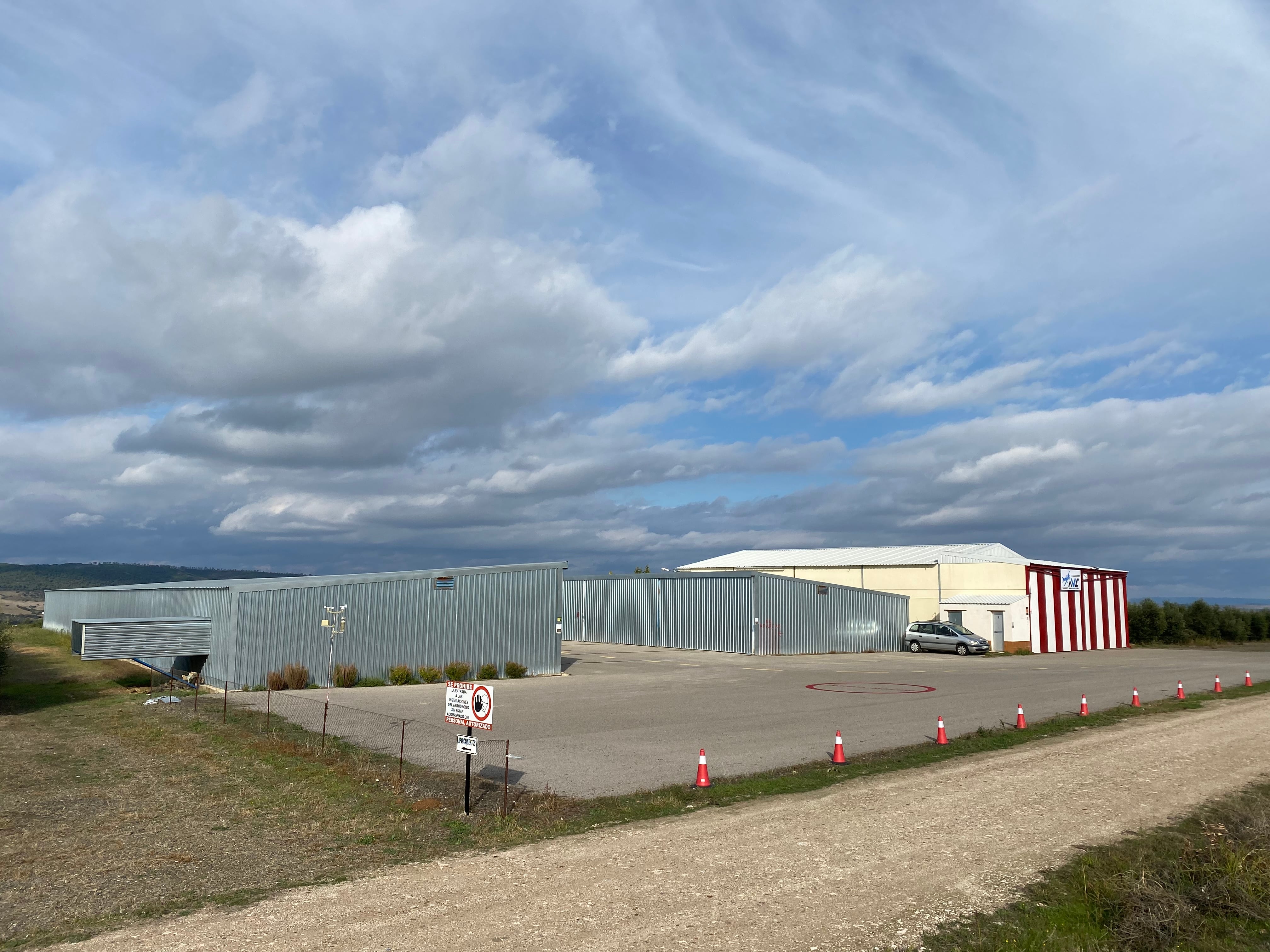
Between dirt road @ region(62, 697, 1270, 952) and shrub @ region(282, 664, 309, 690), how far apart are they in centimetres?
1713

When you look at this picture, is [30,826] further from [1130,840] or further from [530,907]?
[1130,840]

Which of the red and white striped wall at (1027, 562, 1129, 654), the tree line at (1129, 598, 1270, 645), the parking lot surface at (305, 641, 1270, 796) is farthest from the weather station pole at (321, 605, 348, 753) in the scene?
the tree line at (1129, 598, 1270, 645)

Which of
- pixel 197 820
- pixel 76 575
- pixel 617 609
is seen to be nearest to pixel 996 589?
pixel 617 609

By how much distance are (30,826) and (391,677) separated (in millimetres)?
16316

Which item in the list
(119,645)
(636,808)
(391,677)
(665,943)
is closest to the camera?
(665,943)

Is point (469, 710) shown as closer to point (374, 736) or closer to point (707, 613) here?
point (374, 736)

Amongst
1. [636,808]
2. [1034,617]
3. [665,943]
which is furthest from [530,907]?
[1034,617]

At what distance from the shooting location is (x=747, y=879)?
7738 millimetres

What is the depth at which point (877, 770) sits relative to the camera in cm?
1271

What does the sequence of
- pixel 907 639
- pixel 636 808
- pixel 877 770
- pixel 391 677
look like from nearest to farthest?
pixel 636 808
pixel 877 770
pixel 391 677
pixel 907 639

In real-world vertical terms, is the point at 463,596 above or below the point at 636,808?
above

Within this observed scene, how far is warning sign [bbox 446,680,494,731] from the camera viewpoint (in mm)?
10562

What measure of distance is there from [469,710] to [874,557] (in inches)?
1928

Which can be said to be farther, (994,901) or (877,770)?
(877,770)
